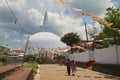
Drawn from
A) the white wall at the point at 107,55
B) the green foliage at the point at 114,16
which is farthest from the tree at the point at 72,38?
the green foliage at the point at 114,16

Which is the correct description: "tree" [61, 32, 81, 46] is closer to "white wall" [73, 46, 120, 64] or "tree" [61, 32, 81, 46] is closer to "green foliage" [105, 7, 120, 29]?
"white wall" [73, 46, 120, 64]

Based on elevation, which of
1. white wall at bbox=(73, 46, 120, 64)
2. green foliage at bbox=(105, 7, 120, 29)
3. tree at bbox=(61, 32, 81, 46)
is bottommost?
white wall at bbox=(73, 46, 120, 64)

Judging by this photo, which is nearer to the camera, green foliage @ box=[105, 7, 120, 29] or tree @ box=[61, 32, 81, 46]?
green foliage @ box=[105, 7, 120, 29]

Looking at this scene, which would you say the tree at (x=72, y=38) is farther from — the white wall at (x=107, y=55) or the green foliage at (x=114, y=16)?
the green foliage at (x=114, y=16)

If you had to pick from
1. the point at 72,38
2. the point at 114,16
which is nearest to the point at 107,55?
the point at 114,16

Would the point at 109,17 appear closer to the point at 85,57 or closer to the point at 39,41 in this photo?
the point at 85,57

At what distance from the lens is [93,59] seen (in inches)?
1636

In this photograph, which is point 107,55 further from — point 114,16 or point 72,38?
point 72,38

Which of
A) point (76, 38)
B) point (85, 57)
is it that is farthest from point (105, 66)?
point (76, 38)

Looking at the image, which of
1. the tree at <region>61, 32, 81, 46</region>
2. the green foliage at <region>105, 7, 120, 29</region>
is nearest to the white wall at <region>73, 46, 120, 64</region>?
the green foliage at <region>105, 7, 120, 29</region>

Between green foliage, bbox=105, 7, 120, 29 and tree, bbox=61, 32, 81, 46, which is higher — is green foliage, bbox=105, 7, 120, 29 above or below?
below

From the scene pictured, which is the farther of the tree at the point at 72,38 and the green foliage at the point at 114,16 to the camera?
the tree at the point at 72,38

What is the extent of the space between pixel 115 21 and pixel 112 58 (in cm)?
543

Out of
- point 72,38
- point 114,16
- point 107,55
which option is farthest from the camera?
point 72,38
